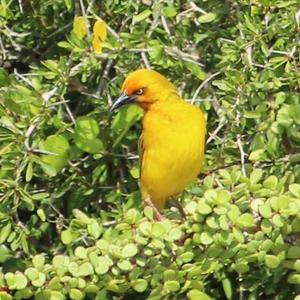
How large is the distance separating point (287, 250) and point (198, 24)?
150cm

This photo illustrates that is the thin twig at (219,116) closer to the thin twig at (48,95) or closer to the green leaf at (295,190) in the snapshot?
the thin twig at (48,95)

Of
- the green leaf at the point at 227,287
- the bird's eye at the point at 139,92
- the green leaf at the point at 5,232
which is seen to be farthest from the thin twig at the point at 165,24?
the green leaf at the point at 227,287

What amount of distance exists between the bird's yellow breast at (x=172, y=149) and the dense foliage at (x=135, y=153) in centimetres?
7

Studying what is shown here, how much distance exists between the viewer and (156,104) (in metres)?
3.97

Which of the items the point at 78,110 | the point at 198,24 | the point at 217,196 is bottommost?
the point at 78,110

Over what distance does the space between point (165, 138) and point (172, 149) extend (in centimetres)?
5

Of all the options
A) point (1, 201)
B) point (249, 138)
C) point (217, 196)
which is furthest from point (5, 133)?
point (217, 196)

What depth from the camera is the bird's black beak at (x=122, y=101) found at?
3809mm

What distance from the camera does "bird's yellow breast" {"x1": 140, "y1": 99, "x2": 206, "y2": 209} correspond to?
12.4 feet

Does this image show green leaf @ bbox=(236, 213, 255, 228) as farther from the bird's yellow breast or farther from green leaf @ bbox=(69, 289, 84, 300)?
the bird's yellow breast

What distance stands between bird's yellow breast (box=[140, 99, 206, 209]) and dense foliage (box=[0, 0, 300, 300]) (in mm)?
72

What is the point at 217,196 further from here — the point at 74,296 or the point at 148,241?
the point at 74,296

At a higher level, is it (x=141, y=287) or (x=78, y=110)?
(x=141, y=287)

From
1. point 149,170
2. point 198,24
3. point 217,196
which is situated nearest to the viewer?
point 217,196
